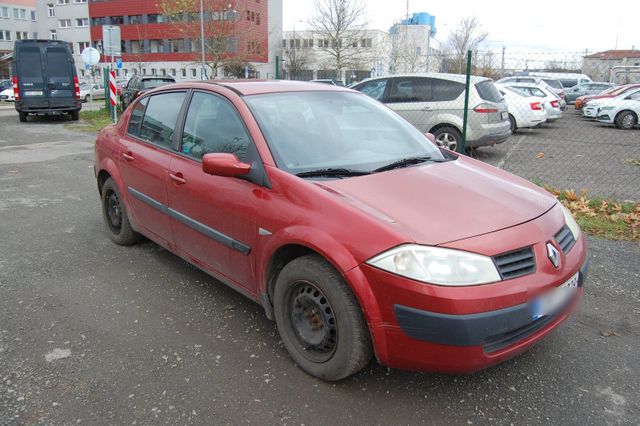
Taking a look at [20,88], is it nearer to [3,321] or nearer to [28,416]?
[3,321]

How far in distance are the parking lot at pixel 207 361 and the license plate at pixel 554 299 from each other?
51 cm

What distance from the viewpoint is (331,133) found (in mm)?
3531

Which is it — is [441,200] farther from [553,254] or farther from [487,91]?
[487,91]

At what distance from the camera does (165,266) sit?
4637 millimetres

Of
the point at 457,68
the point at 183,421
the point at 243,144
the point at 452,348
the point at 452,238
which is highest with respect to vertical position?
the point at 457,68

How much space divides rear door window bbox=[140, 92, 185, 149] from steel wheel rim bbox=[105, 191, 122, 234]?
35.2 inches

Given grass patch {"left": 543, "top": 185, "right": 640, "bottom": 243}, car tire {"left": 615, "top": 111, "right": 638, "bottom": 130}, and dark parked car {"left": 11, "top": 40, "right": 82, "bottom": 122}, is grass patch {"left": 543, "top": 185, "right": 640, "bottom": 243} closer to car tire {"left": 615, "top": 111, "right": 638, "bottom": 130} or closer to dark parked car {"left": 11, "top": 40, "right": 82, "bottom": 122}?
car tire {"left": 615, "top": 111, "right": 638, "bottom": 130}

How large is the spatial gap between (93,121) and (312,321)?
62.1 ft

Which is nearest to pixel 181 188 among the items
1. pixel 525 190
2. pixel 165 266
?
pixel 165 266

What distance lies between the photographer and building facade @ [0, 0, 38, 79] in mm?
77125

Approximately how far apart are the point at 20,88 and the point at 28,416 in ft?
61.8

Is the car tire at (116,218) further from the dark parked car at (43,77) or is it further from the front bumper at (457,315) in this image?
the dark parked car at (43,77)

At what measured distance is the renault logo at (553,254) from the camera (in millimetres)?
2691

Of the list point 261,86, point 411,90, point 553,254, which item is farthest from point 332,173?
point 411,90
